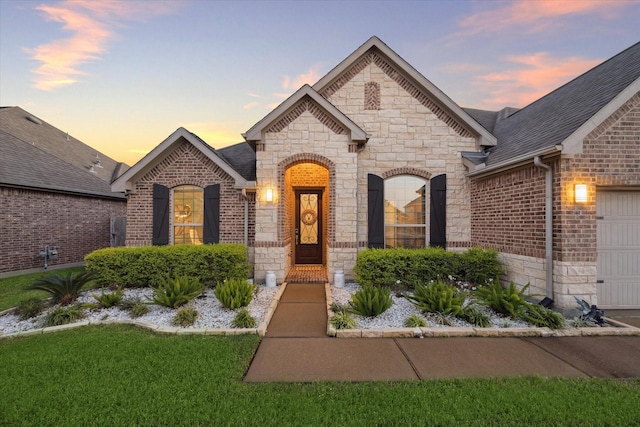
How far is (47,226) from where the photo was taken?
11.6 m

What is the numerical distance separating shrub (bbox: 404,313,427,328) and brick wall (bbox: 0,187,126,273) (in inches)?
515

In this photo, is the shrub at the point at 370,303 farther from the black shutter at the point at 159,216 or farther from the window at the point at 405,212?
the black shutter at the point at 159,216

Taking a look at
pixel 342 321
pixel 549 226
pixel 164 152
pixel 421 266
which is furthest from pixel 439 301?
pixel 164 152

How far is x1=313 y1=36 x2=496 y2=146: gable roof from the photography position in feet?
28.9

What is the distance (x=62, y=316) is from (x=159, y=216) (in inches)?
150

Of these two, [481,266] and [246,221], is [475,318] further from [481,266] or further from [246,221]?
[246,221]

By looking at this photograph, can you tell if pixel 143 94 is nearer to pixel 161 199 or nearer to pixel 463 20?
pixel 161 199

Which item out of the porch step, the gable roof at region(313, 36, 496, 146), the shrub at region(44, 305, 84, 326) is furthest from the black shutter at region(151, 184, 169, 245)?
the gable roof at region(313, 36, 496, 146)

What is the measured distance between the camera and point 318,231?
448 inches

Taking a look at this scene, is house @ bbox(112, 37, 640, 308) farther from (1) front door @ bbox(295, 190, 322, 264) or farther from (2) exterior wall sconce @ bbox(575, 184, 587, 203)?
(1) front door @ bbox(295, 190, 322, 264)

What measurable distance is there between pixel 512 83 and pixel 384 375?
13.7m

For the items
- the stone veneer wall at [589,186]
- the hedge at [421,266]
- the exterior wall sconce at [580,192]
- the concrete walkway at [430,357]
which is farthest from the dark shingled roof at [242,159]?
the exterior wall sconce at [580,192]

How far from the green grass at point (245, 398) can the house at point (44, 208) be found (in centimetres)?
948

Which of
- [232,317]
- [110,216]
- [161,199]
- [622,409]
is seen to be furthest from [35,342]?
[110,216]
